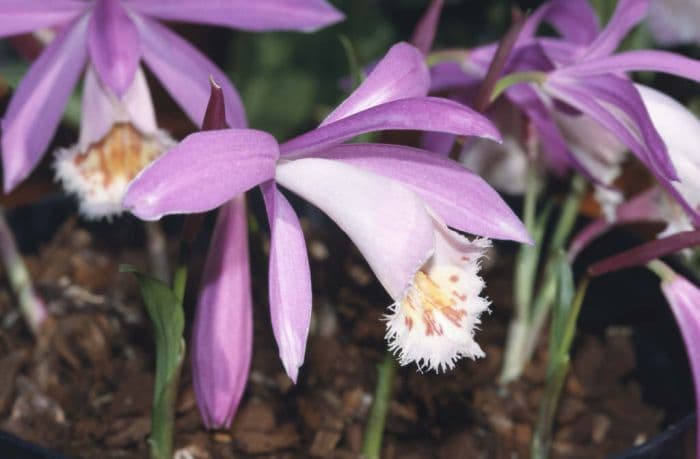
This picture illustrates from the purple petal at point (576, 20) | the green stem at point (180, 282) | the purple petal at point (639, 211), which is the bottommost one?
the green stem at point (180, 282)

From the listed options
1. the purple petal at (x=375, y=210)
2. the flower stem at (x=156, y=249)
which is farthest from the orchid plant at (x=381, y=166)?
the flower stem at (x=156, y=249)

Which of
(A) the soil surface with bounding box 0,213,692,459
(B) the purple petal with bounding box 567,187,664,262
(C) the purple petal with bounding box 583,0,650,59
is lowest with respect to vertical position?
(A) the soil surface with bounding box 0,213,692,459

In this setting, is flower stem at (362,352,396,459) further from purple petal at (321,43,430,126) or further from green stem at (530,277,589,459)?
purple petal at (321,43,430,126)

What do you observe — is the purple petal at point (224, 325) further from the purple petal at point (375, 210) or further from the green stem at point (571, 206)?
the green stem at point (571, 206)

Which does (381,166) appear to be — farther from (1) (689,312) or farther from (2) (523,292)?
(2) (523,292)

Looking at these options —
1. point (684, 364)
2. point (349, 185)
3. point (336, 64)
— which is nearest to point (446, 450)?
point (684, 364)

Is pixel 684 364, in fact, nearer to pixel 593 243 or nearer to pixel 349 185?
pixel 593 243

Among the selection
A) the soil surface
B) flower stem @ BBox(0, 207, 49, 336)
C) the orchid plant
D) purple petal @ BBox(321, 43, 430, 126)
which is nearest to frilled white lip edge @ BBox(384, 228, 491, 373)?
the orchid plant
